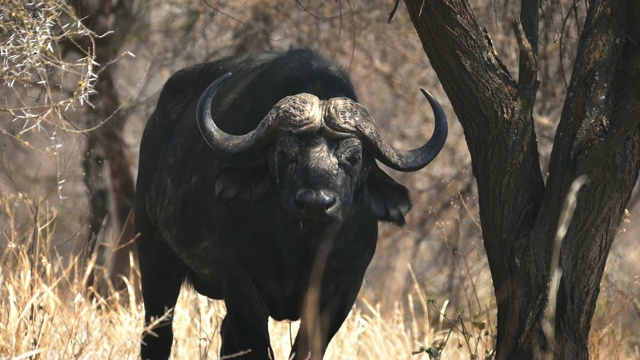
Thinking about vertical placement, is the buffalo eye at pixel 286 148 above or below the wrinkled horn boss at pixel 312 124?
below

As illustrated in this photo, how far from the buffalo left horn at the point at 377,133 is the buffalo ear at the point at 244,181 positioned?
1.59 feet

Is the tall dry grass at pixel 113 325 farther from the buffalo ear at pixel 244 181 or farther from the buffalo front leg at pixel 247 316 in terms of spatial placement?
the buffalo ear at pixel 244 181

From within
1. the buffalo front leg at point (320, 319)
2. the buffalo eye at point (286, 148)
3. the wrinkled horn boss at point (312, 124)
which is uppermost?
the wrinkled horn boss at point (312, 124)

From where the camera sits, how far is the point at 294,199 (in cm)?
526

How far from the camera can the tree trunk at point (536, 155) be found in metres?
4.73

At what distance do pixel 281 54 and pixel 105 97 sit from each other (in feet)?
11.6

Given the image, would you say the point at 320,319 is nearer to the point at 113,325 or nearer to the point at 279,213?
the point at 279,213

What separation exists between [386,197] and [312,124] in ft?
2.01

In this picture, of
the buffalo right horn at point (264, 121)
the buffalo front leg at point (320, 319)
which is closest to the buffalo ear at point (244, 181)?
the buffalo right horn at point (264, 121)

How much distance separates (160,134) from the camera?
7113 millimetres

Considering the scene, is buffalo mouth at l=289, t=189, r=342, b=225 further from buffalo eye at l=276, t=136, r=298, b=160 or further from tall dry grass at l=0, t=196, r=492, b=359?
tall dry grass at l=0, t=196, r=492, b=359

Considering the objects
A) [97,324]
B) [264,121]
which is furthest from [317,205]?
[97,324]

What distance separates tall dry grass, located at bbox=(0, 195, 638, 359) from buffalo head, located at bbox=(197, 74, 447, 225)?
Answer: 2.23ft

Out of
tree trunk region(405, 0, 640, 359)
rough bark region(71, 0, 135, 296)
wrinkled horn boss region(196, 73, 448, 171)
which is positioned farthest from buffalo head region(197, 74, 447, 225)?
rough bark region(71, 0, 135, 296)
